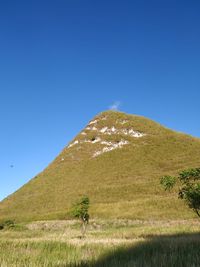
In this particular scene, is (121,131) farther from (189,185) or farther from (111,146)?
(189,185)

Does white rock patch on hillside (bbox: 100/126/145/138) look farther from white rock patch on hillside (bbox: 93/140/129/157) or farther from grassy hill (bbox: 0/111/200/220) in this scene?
white rock patch on hillside (bbox: 93/140/129/157)

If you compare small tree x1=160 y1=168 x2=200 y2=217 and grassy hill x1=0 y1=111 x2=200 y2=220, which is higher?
grassy hill x1=0 y1=111 x2=200 y2=220

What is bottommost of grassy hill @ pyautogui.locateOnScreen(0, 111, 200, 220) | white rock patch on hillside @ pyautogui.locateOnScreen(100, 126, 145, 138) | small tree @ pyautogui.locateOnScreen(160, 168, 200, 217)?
small tree @ pyautogui.locateOnScreen(160, 168, 200, 217)

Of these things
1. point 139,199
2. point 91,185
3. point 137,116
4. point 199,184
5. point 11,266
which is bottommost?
point 11,266

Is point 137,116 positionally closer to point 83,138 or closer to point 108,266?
point 83,138

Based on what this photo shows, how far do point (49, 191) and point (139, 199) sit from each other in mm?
42561

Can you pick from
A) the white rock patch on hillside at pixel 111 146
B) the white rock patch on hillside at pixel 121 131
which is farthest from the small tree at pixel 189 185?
the white rock patch on hillside at pixel 121 131

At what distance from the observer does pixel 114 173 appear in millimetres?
128750

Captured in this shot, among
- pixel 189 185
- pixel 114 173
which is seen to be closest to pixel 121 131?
pixel 114 173

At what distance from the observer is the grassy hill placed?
85188mm

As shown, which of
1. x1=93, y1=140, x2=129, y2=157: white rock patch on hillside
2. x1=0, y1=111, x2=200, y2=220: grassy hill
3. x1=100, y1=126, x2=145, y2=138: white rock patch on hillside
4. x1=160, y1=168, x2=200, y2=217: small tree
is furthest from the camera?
x1=100, y1=126, x2=145, y2=138: white rock patch on hillside

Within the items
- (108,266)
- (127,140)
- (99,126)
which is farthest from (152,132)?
(108,266)

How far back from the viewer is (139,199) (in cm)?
9006

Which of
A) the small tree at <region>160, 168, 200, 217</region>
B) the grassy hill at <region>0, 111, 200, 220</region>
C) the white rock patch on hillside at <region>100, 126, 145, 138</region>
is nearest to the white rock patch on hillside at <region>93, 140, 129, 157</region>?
the grassy hill at <region>0, 111, 200, 220</region>
